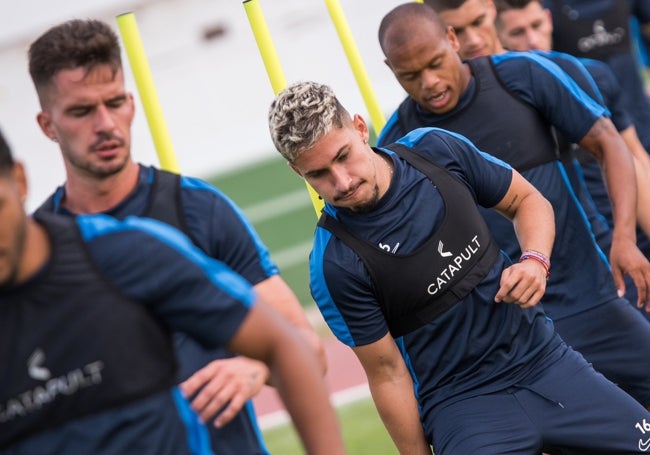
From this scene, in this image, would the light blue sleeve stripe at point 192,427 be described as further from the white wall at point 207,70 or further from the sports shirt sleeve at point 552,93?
the white wall at point 207,70

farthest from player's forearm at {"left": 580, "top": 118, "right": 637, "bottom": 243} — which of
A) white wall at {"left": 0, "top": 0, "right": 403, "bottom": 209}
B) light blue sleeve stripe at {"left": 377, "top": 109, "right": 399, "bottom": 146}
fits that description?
white wall at {"left": 0, "top": 0, "right": 403, "bottom": 209}

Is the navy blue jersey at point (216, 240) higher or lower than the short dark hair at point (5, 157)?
lower

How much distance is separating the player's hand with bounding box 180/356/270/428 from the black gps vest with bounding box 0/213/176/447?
1.55ft

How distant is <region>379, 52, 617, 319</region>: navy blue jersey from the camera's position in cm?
571

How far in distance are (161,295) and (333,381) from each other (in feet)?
25.5

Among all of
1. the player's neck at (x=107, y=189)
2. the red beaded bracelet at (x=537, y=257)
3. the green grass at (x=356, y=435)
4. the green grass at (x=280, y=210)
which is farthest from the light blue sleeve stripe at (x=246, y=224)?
the green grass at (x=280, y=210)

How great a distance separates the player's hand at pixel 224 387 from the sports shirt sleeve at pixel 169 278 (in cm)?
44

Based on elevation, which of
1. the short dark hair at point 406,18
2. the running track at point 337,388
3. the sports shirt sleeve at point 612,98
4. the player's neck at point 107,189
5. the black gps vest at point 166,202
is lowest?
the running track at point 337,388

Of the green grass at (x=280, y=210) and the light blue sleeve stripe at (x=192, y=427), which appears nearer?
the light blue sleeve stripe at (x=192, y=427)

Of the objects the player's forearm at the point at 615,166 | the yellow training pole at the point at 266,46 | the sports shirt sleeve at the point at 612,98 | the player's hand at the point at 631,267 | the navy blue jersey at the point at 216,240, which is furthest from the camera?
the sports shirt sleeve at the point at 612,98

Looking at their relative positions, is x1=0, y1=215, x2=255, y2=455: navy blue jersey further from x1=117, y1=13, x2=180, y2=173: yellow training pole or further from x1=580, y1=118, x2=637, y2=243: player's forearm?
x1=580, y1=118, x2=637, y2=243: player's forearm

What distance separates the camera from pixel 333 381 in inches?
420

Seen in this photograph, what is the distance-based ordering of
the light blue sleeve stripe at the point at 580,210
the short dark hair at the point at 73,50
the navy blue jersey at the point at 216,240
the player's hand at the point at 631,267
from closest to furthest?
the navy blue jersey at the point at 216,240
the short dark hair at the point at 73,50
the player's hand at the point at 631,267
the light blue sleeve stripe at the point at 580,210

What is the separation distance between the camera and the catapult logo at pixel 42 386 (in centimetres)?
294
